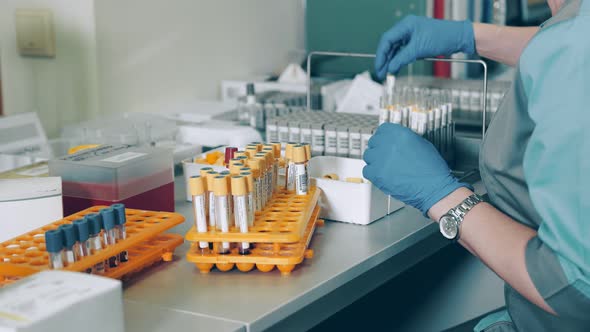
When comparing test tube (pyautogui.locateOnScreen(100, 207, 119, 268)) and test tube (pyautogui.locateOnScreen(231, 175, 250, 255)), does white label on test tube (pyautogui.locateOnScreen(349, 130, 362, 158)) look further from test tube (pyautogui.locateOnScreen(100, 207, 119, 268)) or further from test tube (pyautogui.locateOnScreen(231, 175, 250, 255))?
test tube (pyautogui.locateOnScreen(100, 207, 119, 268))

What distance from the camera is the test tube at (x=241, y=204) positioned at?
51.4 inches

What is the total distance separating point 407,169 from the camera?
56.4 inches

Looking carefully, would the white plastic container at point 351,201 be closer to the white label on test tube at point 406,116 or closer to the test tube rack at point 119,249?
the white label on test tube at point 406,116

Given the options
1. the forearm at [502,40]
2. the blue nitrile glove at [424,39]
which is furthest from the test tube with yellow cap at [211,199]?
the forearm at [502,40]

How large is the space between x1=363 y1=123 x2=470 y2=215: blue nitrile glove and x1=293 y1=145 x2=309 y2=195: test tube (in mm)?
128

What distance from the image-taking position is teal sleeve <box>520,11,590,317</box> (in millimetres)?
1125

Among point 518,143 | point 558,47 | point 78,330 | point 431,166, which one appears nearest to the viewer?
point 78,330

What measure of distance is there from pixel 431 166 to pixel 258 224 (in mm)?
348

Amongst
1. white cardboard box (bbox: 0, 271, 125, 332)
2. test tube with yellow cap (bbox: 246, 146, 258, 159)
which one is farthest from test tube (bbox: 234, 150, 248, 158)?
white cardboard box (bbox: 0, 271, 125, 332)

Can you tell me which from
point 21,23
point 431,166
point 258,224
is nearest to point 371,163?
point 431,166

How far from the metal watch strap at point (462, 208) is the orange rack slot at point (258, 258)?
28 cm

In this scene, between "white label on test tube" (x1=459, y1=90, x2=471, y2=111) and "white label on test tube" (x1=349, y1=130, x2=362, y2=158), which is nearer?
"white label on test tube" (x1=349, y1=130, x2=362, y2=158)

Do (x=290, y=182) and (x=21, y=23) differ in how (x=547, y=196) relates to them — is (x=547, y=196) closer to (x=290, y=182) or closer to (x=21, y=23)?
(x=290, y=182)

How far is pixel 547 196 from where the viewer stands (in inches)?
45.5
